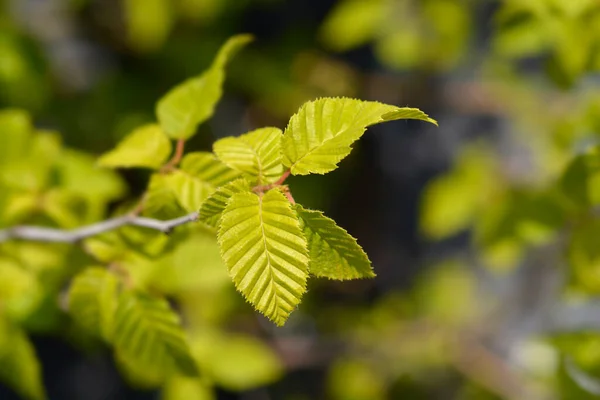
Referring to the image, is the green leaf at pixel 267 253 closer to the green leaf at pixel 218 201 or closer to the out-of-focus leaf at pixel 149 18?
the green leaf at pixel 218 201

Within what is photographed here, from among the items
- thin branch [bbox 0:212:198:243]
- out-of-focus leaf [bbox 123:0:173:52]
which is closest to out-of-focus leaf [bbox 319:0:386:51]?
out-of-focus leaf [bbox 123:0:173:52]

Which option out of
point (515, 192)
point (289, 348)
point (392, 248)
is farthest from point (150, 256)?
point (392, 248)

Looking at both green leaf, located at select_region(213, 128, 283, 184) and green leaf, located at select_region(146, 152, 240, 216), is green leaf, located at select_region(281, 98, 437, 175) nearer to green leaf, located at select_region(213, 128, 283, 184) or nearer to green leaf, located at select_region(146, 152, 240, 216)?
green leaf, located at select_region(213, 128, 283, 184)

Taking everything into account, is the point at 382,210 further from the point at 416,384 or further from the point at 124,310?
the point at 124,310

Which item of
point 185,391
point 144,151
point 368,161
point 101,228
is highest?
point 144,151

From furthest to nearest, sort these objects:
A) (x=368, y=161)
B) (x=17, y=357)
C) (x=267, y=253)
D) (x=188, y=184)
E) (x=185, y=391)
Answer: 1. (x=368, y=161)
2. (x=185, y=391)
3. (x=17, y=357)
4. (x=188, y=184)
5. (x=267, y=253)

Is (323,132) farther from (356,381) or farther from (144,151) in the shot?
(356,381)

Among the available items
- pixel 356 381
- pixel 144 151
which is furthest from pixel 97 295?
pixel 356 381

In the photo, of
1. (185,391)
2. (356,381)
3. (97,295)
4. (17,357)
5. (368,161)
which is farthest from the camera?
(368,161)
